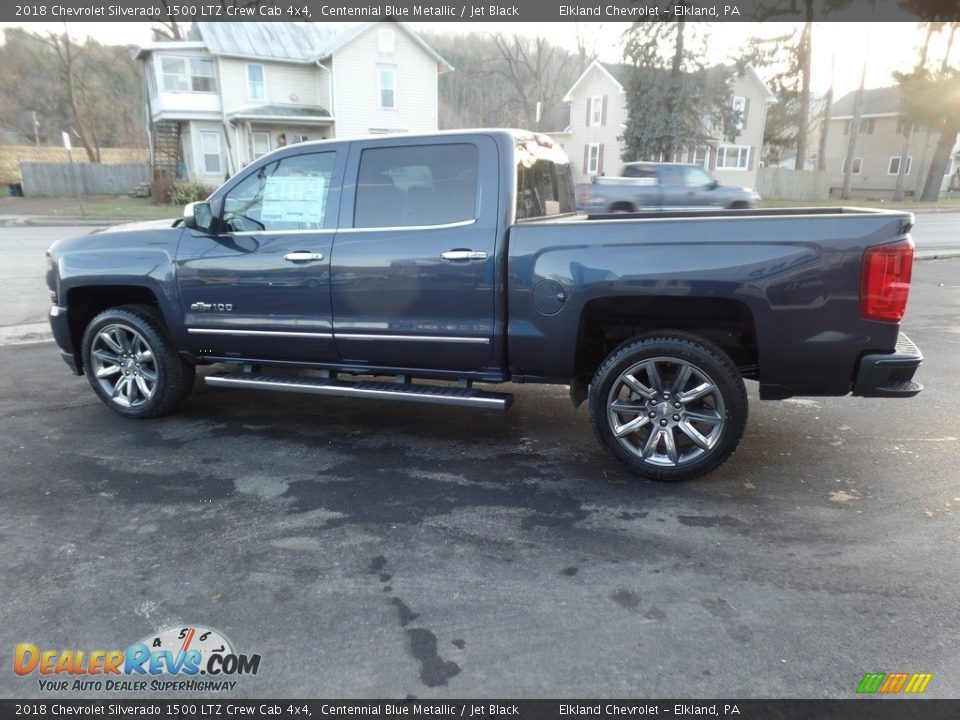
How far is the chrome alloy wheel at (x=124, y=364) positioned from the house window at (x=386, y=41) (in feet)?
98.6

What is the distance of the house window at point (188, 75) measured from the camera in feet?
97.5

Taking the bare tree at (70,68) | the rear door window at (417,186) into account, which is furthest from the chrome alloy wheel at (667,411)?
the bare tree at (70,68)

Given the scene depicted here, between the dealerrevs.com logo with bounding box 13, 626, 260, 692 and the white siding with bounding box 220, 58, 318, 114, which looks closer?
the dealerrevs.com logo with bounding box 13, 626, 260, 692

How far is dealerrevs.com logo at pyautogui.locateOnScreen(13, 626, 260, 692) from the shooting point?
2414 millimetres

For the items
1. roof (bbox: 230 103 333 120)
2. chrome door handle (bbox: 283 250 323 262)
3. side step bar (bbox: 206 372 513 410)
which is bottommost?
side step bar (bbox: 206 372 513 410)

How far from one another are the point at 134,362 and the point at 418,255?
2.52 m

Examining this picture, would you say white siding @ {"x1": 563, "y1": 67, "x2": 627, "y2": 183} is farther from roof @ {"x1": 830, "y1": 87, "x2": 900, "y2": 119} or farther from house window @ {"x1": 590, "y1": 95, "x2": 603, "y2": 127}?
roof @ {"x1": 830, "y1": 87, "x2": 900, "y2": 119}

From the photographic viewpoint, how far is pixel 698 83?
29.2m

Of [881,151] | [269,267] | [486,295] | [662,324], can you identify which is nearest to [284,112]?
[269,267]

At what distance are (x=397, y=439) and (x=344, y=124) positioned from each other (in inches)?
1177

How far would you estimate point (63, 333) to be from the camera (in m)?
5.06

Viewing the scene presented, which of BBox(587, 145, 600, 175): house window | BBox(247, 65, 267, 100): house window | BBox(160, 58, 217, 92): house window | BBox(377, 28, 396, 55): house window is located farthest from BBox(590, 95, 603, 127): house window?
BBox(160, 58, 217, 92): house window

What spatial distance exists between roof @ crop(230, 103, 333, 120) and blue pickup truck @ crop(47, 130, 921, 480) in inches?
1057
